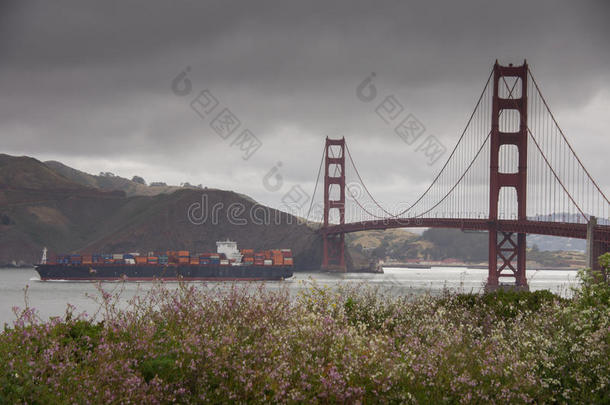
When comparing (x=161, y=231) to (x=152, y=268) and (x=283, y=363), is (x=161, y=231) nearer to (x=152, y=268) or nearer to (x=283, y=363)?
(x=152, y=268)

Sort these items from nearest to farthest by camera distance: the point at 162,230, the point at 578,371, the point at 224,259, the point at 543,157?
the point at 578,371 < the point at 543,157 < the point at 224,259 < the point at 162,230

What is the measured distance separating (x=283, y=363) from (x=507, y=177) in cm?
5552

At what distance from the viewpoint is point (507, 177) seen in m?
59.8

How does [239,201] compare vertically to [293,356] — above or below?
above

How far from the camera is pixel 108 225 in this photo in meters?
190

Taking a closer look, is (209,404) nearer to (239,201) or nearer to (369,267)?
(369,267)

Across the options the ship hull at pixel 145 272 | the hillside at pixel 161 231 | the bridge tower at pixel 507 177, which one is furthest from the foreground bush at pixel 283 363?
the hillside at pixel 161 231

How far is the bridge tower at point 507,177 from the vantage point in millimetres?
56531

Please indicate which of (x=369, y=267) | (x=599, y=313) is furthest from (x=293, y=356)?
(x=369, y=267)

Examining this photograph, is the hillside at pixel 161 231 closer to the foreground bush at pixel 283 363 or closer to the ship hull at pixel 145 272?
the ship hull at pixel 145 272

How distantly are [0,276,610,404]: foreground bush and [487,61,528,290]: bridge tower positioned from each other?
47.1 metres

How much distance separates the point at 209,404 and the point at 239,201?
163123mm

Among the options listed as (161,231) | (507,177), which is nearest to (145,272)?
(507,177)

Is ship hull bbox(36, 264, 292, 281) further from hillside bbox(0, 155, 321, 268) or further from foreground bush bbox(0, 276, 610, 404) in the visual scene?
foreground bush bbox(0, 276, 610, 404)
